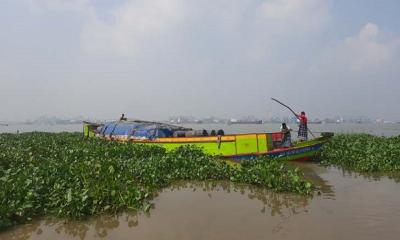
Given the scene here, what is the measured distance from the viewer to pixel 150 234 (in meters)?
7.61

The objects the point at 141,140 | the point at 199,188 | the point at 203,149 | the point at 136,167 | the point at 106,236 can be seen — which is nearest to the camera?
the point at 106,236

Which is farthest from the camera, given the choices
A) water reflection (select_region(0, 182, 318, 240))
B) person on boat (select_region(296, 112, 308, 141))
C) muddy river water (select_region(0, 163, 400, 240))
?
person on boat (select_region(296, 112, 308, 141))

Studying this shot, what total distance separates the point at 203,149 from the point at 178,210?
8.83 metres

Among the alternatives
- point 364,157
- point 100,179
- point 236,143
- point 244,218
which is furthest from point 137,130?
point 244,218

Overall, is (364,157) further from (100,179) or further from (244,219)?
(100,179)

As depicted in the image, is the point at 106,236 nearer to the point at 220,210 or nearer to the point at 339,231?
the point at 220,210

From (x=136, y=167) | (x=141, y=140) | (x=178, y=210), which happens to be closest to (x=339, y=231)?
(x=178, y=210)

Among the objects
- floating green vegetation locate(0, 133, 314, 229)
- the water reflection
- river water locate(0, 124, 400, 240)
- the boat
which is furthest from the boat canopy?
river water locate(0, 124, 400, 240)

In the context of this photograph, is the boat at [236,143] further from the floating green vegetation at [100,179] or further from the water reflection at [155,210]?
the water reflection at [155,210]

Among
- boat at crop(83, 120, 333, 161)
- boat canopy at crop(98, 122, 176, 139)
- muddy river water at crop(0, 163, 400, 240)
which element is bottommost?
muddy river water at crop(0, 163, 400, 240)

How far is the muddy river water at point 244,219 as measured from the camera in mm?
7613

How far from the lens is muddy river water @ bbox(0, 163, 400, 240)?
7613 mm

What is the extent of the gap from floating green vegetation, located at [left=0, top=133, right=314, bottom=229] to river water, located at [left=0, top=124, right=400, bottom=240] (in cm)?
33

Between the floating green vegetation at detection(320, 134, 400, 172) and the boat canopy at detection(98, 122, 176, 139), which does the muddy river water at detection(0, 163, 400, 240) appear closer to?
the floating green vegetation at detection(320, 134, 400, 172)
